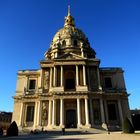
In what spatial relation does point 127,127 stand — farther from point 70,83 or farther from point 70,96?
point 70,83

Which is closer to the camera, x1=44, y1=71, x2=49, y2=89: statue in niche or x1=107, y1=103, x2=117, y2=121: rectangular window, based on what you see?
x1=107, y1=103, x2=117, y2=121: rectangular window

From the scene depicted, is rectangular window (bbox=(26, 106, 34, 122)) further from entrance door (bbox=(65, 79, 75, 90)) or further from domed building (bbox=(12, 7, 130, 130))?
entrance door (bbox=(65, 79, 75, 90))

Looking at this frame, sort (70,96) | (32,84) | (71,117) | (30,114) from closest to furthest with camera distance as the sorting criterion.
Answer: (70,96), (71,117), (30,114), (32,84)

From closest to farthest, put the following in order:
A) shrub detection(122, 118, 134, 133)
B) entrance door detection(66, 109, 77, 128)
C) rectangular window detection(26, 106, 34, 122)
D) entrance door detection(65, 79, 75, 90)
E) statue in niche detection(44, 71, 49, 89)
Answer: shrub detection(122, 118, 134, 133) → entrance door detection(66, 109, 77, 128) → rectangular window detection(26, 106, 34, 122) → statue in niche detection(44, 71, 49, 89) → entrance door detection(65, 79, 75, 90)

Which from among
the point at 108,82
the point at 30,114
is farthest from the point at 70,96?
the point at 108,82

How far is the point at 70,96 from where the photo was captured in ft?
113

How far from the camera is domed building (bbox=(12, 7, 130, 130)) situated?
34.1m

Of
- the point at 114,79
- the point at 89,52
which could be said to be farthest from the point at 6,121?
the point at 114,79

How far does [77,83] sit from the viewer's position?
118 ft

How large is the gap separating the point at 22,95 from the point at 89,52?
1907 cm

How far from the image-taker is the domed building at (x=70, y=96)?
3406cm

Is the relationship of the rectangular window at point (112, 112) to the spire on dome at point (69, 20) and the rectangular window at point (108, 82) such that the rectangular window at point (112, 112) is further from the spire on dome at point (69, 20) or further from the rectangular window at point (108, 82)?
the spire on dome at point (69, 20)

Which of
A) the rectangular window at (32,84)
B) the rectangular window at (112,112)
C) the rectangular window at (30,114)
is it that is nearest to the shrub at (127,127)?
the rectangular window at (112,112)

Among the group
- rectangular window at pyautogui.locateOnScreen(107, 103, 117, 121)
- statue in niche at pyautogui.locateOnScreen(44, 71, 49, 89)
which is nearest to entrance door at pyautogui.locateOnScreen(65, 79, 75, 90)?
statue in niche at pyautogui.locateOnScreen(44, 71, 49, 89)
